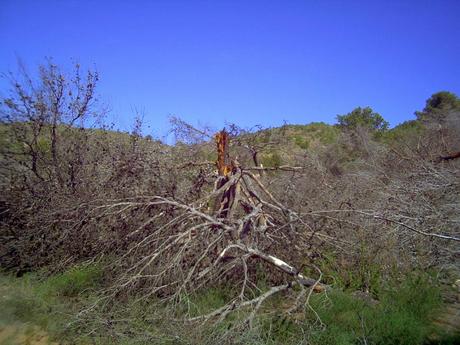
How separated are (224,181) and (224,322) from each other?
9.17 ft

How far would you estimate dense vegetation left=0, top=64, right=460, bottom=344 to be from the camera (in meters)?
4.59

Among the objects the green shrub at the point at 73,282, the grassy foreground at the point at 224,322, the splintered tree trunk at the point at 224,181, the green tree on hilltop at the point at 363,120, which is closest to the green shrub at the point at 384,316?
the grassy foreground at the point at 224,322

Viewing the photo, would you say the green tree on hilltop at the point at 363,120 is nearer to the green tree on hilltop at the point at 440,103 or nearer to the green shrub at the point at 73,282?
the green tree on hilltop at the point at 440,103

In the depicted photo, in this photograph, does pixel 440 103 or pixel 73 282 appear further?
pixel 440 103

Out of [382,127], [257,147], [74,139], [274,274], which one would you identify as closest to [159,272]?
[274,274]

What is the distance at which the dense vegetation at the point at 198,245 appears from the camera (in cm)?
459

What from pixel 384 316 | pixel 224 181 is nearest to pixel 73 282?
pixel 224 181

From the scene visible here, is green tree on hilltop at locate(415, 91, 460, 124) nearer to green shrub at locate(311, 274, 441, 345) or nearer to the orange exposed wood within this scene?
the orange exposed wood

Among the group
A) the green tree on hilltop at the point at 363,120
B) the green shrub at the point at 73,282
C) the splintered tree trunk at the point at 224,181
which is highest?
the green tree on hilltop at the point at 363,120

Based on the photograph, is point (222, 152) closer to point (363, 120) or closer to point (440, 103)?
point (363, 120)

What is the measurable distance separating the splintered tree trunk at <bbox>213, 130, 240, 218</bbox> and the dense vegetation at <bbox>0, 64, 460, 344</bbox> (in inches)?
1.3

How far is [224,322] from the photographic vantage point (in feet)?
14.9

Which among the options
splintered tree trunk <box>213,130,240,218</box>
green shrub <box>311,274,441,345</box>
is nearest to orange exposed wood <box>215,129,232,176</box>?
splintered tree trunk <box>213,130,240,218</box>

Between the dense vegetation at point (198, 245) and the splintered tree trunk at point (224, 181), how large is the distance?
0.03m
